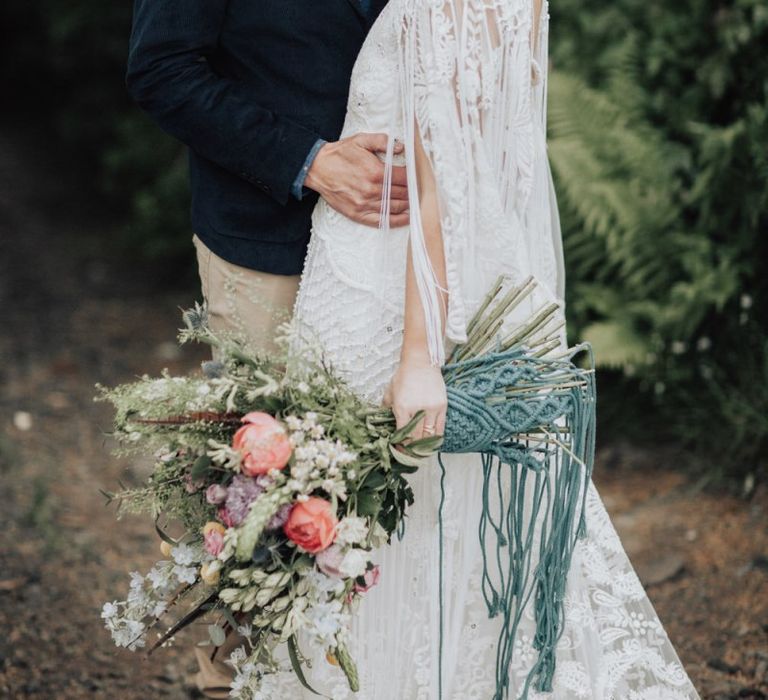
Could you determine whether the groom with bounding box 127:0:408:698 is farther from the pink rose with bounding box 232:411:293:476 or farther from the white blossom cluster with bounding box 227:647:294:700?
the white blossom cluster with bounding box 227:647:294:700

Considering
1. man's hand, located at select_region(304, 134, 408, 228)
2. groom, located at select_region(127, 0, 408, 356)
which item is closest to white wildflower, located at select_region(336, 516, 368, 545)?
groom, located at select_region(127, 0, 408, 356)

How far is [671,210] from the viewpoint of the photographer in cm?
374

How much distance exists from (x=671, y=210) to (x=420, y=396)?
244 centimetres

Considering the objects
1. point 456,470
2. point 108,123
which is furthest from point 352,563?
point 108,123

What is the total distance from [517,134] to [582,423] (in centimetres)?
57

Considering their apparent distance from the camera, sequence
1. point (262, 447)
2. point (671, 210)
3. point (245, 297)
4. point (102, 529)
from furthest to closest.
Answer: point (671, 210)
point (102, 529)
point (245, 297)
point (262, 447)

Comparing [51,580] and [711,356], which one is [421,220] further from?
[711,356]

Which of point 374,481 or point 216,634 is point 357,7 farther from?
point 216,634

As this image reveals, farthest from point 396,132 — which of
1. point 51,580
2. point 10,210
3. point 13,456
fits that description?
point 10,210

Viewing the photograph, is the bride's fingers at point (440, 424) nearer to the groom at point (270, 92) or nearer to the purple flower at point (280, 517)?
the purple flower at point (280, 517)

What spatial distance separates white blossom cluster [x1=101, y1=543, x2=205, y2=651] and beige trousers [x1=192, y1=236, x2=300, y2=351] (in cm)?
49

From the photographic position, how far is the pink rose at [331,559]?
1.56m

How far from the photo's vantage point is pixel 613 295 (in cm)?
388

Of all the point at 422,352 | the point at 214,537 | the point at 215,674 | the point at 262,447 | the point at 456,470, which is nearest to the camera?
the point at 262,447
